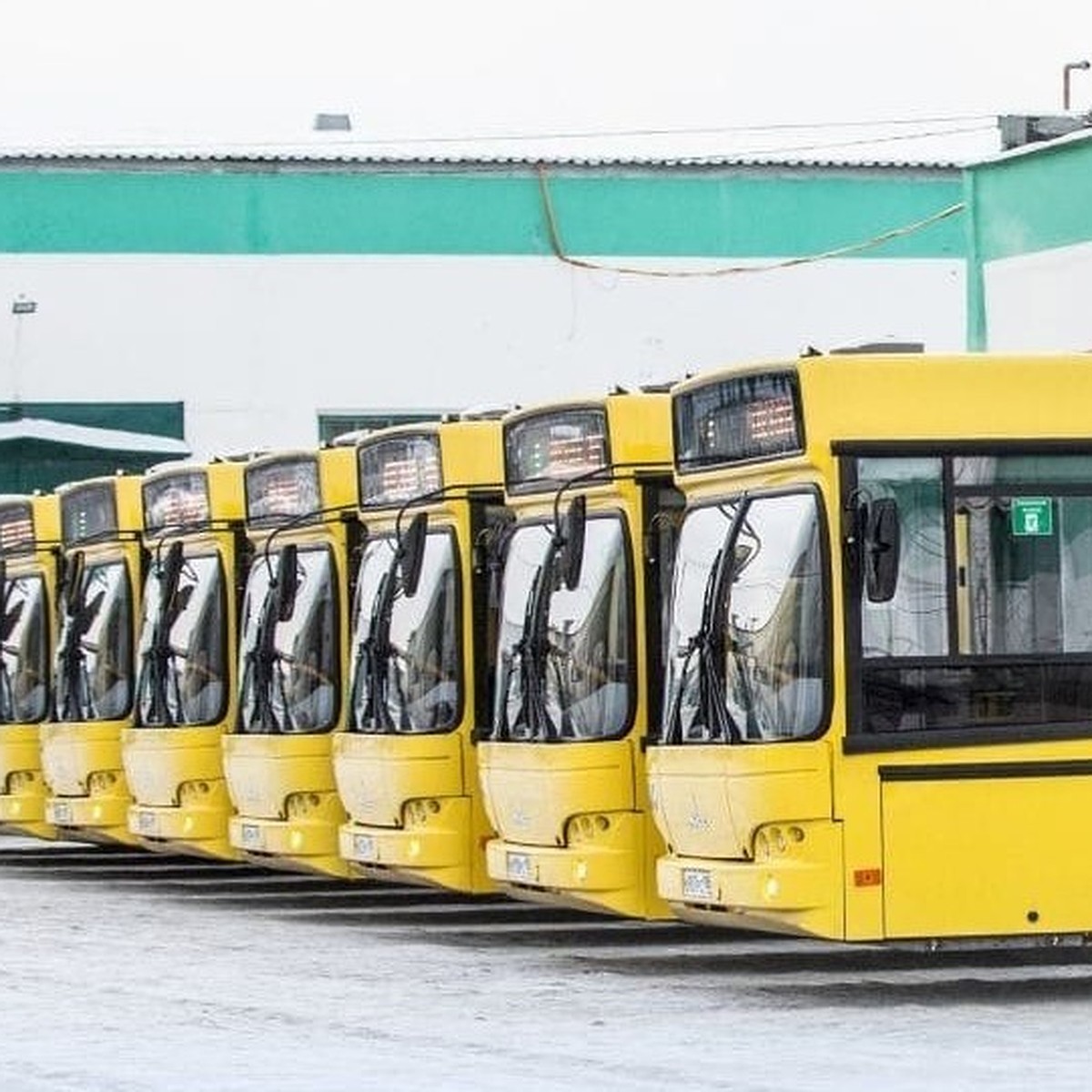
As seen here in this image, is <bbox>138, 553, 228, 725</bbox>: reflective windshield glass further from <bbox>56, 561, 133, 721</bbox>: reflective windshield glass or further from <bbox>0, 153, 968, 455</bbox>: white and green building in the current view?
<bbox>0, 153, 968, 455</bbox>: white and green building

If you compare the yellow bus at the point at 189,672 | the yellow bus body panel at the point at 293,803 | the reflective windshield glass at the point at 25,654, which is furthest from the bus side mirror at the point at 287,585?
the reflective windshield glass at the point at 25,654

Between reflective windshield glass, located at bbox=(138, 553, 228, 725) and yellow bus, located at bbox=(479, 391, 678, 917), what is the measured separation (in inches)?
201

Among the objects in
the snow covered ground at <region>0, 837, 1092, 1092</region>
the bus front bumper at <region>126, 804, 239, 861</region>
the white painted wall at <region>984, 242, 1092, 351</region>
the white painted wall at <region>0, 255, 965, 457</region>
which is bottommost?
the snow covered ground at <region>0, 837, 1092, 1092</region>

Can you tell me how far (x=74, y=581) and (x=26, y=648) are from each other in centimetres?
122

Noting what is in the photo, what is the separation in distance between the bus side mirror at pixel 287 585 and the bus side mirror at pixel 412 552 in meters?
2.19

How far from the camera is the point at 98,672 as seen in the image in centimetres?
2670

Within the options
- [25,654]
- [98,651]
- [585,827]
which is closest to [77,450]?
[25,654]

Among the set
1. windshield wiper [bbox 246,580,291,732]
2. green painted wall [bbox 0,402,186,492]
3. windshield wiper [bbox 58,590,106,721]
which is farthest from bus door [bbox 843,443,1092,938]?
green painted wall [bbox 0,402,186,492]

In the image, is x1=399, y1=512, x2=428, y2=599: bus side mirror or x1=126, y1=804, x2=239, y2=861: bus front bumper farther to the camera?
x1=126, y1=804, x2=239, y2=861: bus front bumper

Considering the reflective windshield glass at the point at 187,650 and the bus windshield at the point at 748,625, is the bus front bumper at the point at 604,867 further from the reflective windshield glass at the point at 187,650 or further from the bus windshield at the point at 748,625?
the reflective windshield glass at the point at 187,650

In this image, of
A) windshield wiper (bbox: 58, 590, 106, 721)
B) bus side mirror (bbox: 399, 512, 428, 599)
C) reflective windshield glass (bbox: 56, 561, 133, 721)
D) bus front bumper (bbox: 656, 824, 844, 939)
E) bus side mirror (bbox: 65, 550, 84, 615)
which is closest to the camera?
bus front bumper (bbox: 656, 824, 844, 939)

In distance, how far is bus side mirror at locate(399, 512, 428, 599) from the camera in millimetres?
20844

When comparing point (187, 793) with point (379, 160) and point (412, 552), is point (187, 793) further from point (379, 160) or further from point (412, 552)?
point (379, 160)

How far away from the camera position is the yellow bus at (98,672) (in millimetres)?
26375
